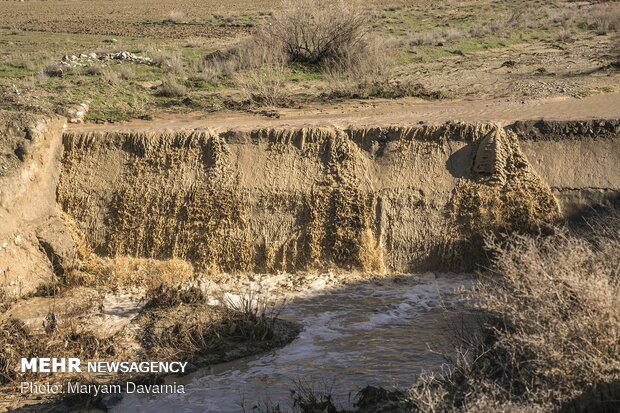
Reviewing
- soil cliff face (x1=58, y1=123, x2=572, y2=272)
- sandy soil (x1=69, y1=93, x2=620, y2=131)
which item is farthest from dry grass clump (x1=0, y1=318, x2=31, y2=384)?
sandy soil (x1=69, y1=93, x2=620, y2=131)

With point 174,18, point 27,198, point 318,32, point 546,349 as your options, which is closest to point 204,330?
point 27,198

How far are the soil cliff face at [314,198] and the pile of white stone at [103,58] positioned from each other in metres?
6.43

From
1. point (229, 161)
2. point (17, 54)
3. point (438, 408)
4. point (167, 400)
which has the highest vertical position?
point (17, 54)

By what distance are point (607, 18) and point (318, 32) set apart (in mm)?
8932

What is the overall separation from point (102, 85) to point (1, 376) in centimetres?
811

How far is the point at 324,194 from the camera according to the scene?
11523 mm

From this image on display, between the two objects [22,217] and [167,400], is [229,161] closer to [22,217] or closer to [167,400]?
[22,217]

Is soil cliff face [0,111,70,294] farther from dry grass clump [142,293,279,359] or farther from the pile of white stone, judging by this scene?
the pile of white stone

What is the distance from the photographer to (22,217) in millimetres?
11805

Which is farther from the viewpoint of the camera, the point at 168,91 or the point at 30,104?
the point at 168,91

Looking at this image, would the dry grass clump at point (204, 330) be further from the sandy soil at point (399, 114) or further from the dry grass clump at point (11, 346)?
the sandy soil at point (399, 114)

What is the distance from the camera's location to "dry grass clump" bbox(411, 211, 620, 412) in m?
5.81

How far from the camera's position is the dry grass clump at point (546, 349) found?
19.1 feet

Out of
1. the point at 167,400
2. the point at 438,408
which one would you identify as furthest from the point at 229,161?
the point at 438,408
